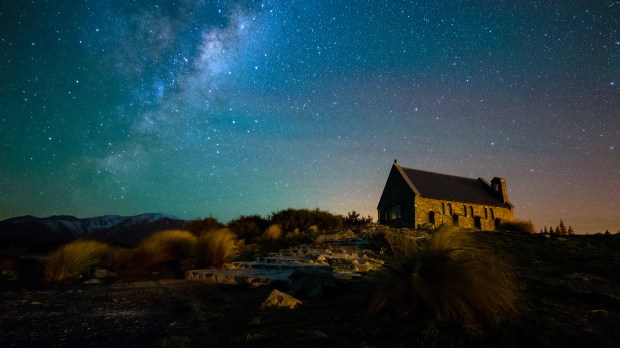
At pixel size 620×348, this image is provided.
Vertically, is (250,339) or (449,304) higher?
(449,304)

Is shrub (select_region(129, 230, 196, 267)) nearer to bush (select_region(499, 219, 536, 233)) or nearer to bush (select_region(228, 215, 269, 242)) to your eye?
bush (select_region(228, 215, 269, 242))

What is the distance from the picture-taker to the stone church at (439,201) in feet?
96.6

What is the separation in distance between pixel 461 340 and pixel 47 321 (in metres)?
5.82

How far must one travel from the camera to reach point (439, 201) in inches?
1197

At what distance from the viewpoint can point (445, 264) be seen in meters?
4.32

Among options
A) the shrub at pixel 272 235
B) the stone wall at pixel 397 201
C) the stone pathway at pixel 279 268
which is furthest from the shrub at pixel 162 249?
the stone wall at pixel 397 201

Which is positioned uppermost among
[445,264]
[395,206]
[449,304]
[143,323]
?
[395,206]

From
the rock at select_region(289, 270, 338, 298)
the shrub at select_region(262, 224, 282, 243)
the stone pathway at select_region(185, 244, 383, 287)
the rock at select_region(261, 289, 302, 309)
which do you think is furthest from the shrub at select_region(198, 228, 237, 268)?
the rock at select_region(261, 289, 302, 309)

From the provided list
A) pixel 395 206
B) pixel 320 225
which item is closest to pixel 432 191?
pixel 395 206

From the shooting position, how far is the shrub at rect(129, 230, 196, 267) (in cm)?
1124

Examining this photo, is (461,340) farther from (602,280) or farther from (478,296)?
(602,280)

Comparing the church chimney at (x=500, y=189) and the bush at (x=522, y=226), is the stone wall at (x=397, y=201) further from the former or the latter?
the church chimney at (x=500, y=189)

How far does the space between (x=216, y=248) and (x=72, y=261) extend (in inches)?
159

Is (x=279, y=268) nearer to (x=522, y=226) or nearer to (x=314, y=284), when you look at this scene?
(x=314, y=284)
